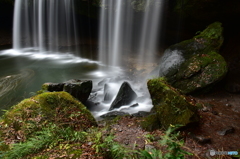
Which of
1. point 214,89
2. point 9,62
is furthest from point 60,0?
point 214,89

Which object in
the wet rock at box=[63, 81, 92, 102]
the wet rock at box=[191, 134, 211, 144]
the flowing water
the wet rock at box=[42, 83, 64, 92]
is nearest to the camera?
the wet rock at box=[191, 134, 211, 144]

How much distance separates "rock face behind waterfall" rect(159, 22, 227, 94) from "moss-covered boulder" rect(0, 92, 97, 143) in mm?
3909

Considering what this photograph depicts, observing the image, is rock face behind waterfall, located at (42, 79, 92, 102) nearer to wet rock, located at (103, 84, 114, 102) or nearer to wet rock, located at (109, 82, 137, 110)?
wet rock, located at (103, 84, 114, 102)

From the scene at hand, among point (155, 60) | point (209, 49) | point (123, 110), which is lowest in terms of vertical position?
point (123, 110)

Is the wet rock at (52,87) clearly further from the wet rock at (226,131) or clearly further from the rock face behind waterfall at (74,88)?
the wet rock at (226,131)

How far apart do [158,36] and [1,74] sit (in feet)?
34.2

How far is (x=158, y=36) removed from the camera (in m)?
12.1

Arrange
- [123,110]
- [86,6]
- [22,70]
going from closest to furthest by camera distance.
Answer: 1. [123,110]
2. [22,70]
3. [86,6]

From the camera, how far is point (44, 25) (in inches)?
618

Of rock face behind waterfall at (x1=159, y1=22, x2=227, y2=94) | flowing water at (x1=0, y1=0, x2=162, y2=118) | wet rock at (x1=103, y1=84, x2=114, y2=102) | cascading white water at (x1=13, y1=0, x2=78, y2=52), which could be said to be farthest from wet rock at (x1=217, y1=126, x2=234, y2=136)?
cascading white water at (x1=13, y1=0, x2=78, y2=52)

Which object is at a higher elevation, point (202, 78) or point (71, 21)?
point (71, 21)

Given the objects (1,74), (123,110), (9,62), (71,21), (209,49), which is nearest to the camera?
(123,110)

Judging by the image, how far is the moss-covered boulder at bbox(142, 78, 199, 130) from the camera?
11.4 feet

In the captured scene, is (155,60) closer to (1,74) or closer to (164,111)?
(164,111)
